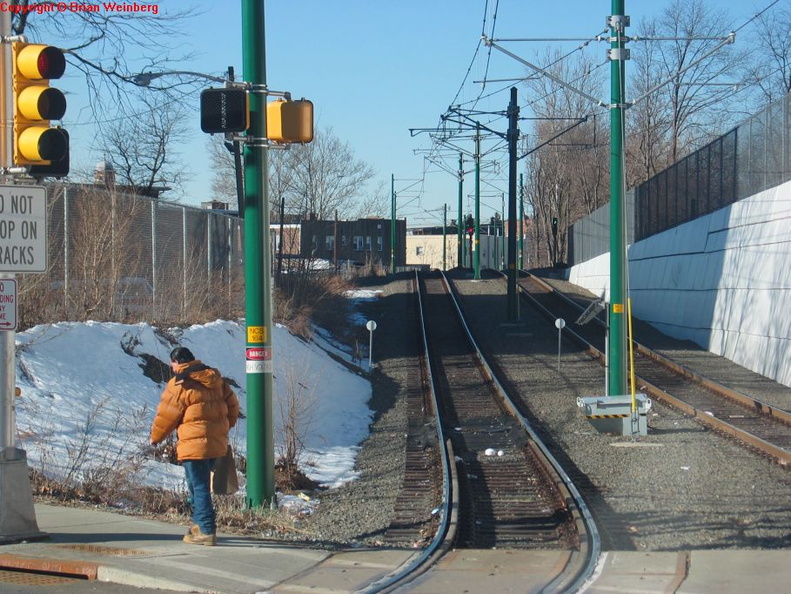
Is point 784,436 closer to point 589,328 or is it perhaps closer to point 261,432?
point 261,432

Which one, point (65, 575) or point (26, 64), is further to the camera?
point (26, 64)

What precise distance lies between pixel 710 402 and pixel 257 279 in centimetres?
1140

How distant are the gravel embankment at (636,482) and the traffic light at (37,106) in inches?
171

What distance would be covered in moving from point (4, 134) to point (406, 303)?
107ft

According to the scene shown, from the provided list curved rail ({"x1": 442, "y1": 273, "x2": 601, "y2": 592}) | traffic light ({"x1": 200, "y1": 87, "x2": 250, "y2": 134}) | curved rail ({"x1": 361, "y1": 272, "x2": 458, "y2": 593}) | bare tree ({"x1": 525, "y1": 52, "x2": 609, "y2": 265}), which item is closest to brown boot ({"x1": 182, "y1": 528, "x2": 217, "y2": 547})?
curved rail ({"x1": 361, "y1": 272, "x2": 458, "y2": 593})

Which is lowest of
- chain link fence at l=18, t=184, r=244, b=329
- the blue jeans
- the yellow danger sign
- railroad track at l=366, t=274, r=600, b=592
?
railroad track at l=366, t=274, r=600, b=592

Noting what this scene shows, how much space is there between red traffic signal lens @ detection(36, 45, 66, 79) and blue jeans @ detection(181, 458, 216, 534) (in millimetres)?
3564

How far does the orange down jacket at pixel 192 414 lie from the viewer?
836cm

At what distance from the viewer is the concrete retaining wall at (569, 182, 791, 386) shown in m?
21.9

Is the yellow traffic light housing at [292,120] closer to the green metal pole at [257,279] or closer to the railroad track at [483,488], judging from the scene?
the green metal pole at [257,279]

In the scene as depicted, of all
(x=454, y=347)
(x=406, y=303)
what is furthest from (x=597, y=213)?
(x=454, y=347)

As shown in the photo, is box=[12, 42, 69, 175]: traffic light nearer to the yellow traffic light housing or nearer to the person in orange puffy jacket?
the person in orange puffy jacket

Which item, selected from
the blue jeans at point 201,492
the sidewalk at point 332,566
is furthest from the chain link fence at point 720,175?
the blue jeans at point 201,492

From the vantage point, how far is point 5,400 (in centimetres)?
849
